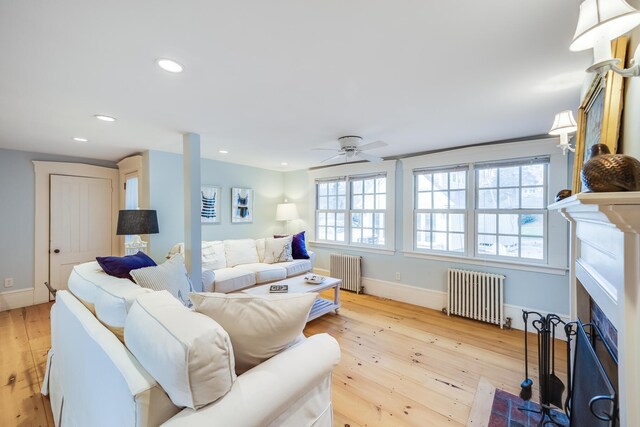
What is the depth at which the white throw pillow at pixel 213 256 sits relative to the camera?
394 cm

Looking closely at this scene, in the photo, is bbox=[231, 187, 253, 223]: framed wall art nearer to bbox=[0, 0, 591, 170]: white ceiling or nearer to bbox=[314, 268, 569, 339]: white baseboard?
bbox=[0, 0, 591, 170]: white ceiling

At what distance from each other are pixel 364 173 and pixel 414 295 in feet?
6.81

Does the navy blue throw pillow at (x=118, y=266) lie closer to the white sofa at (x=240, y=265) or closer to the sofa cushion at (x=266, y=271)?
the white sofa at (x=240, y=265)

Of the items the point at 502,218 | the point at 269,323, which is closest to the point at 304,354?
the point at 269,323

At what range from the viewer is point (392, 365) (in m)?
2.47

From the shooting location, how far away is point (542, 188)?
3139 millimetres

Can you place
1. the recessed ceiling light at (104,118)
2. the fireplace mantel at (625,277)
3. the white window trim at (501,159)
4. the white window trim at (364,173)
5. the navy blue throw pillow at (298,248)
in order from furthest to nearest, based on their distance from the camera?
the navy blue throw pillow at (298,248) → the white window trim at (364,173) → the white window trim at (501,159) → the recessed ceiling light at (104,118) → the fireplace mantel at (625,277)

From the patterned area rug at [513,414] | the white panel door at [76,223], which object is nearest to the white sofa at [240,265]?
the white panel door at [76,223]

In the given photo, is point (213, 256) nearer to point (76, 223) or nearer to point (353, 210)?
point (76, 223)

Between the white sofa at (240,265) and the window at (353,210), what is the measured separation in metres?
0.69

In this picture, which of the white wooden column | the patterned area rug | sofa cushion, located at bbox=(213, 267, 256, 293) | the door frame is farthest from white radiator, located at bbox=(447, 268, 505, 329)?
the door frame

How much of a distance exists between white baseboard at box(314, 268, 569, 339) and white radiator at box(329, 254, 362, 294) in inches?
5.7

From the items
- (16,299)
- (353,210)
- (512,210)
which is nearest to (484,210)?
(512,210)

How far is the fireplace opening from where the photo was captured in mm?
1005
